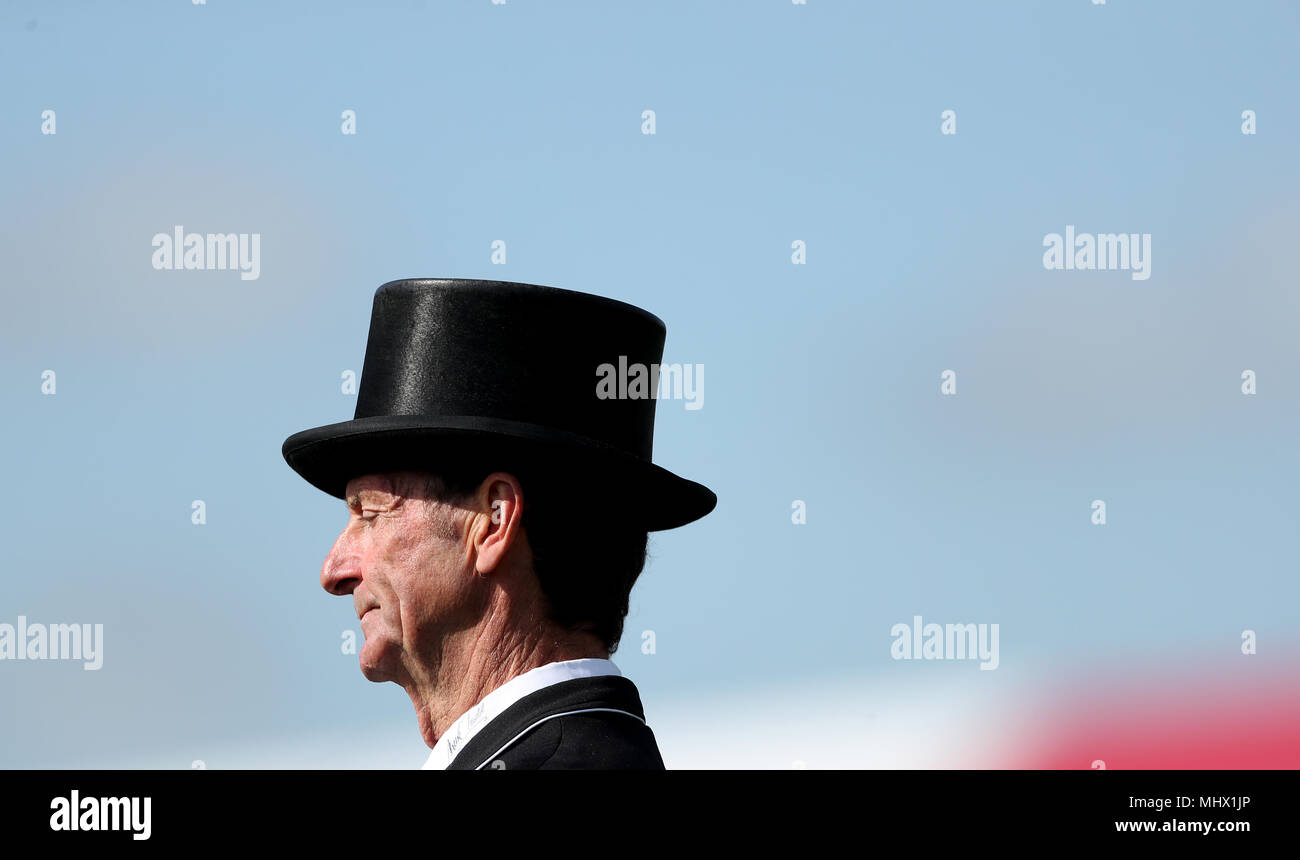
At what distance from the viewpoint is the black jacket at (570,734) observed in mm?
3057

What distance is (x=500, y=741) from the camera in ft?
10.4

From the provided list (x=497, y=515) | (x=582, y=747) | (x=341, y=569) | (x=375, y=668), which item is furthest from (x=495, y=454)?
(x=582, y=747)

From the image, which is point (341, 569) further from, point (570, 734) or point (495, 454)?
point (570, 734)

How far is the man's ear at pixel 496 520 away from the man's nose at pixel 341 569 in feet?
A: 1.11

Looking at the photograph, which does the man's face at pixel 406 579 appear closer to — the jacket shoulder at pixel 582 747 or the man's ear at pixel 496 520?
the man's ear at pixel 496 520

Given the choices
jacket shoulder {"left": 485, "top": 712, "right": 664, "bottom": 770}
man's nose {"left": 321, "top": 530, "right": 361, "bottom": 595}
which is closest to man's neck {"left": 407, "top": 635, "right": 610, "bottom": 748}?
jacket shoulder {"left": 485, "top": 712, "right": 664, "bottom": 770}

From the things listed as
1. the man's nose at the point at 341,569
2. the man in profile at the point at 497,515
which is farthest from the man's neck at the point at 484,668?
the man's nose at the point at 341,569

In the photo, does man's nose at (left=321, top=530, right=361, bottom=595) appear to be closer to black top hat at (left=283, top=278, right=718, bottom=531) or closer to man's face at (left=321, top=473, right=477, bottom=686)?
man's face at (left=321, top=473, right=477, bottom=686)

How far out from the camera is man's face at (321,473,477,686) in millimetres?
3277

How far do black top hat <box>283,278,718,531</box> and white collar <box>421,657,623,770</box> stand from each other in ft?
1.35
